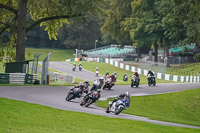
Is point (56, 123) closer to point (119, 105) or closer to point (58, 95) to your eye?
point (119, 105)

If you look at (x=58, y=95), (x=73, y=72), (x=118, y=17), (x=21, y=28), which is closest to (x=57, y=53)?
(x=118, y=17)

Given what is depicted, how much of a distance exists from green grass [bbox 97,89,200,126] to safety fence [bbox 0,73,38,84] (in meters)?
9.12

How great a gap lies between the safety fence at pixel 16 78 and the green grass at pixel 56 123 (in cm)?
1481

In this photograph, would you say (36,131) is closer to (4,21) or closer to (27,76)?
(27,76)

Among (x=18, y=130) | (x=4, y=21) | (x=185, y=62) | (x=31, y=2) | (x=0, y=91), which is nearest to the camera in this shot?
(x=18, y=130)

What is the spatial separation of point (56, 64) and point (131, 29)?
519 inches

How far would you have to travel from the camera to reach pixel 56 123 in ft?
49.1

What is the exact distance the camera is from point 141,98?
96.7 ft

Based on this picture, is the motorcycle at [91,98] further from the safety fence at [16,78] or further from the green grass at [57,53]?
the green grass at [57,53]

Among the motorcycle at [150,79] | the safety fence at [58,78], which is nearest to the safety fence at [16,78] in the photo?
the safety fence at [58,78]

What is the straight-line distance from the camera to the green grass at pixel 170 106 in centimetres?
2530

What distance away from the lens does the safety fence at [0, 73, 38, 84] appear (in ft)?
109

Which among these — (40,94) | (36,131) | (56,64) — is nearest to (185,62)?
(56,64)

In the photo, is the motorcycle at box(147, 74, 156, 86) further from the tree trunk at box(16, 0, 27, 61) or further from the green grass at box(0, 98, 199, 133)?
the green grass at box(0, 98, 199, 133)
